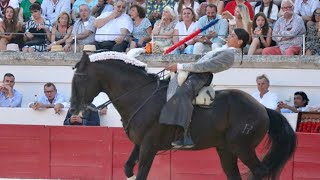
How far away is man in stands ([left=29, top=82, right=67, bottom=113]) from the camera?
48.1ft

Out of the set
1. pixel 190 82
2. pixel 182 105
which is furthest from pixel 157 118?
pixel 190 82

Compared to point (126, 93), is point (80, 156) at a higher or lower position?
lower

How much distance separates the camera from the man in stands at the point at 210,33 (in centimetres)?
1441

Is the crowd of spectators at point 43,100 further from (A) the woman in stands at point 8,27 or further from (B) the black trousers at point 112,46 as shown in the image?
(B) the black trousers at point 112,46

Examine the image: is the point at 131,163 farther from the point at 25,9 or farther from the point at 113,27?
the point at 25,9

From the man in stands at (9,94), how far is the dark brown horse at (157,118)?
478cm

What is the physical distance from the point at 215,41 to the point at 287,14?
3.63 feet

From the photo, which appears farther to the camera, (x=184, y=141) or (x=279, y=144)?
(x=279, y=144)

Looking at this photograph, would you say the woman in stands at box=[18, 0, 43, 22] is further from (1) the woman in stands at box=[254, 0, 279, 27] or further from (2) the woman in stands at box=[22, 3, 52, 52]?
(1) the woman in stands at box=[254, 0, 279, 27]

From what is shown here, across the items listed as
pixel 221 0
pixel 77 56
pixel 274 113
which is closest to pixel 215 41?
pixel 221 0

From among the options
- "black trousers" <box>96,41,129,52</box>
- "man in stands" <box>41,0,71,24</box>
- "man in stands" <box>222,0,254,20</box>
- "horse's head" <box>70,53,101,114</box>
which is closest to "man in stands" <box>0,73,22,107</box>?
"black trousers" <box>96,41,129,52</box>

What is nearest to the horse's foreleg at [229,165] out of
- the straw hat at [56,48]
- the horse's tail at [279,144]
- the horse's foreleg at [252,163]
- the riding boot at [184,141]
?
the horse's foreleg at [252,163]

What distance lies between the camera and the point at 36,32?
1567 centimetres

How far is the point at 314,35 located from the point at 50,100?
4.03m
